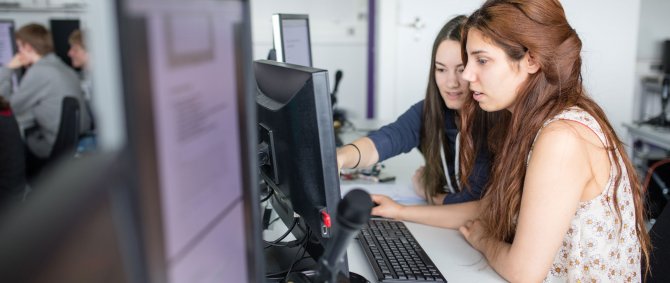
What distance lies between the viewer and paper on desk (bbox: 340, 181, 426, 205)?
1657 mm

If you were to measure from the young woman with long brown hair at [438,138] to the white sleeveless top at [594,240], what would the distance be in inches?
14.9

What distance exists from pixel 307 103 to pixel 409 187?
1.02 metres

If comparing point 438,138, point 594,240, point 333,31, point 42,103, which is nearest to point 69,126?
point 42,103

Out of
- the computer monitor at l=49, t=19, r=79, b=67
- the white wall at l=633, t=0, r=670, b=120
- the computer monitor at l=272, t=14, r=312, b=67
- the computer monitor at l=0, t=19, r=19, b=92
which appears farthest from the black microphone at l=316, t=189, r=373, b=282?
the white wall at l=633, t=0, r=670, b=120

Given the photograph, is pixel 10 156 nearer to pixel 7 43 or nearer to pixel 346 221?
pixel 7 43

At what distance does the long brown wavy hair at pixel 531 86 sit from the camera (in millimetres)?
1177

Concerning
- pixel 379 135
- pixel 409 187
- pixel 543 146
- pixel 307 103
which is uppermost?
pixel 307 103

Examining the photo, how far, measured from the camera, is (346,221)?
0.55 meters

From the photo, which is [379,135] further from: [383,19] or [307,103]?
[383,19]

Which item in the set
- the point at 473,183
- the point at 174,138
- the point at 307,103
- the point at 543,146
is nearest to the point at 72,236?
the point at 174,138

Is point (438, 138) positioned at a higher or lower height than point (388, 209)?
higher

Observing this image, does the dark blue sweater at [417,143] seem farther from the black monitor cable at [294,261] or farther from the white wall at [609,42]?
the white wall at [609,42]

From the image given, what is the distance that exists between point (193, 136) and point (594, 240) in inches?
40.0

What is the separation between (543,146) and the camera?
1.11 metres
